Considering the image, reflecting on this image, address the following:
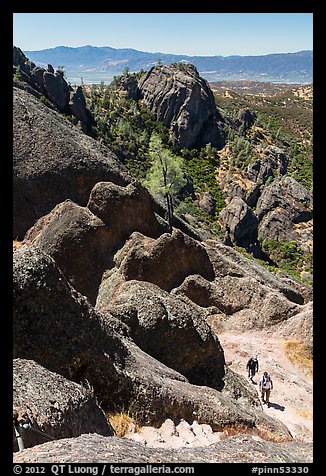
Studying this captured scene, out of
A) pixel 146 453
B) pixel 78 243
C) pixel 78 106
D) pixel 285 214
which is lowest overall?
pixel 285 214

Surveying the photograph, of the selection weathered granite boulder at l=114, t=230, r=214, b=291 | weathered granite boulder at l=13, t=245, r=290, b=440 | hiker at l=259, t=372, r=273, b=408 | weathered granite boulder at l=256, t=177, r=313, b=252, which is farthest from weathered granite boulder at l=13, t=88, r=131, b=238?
weathered granite boulder at l=256, t=177, r=313, b=252

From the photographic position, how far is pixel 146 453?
6.96 metres

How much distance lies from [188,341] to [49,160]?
15841mm

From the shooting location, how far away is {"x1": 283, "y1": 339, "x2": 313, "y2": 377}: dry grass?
23.5 meters

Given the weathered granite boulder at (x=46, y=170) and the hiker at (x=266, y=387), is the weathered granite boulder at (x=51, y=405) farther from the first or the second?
the weathered granite boulder at (x=46, y=170)

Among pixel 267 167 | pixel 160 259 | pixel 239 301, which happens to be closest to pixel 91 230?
pixel 160 259

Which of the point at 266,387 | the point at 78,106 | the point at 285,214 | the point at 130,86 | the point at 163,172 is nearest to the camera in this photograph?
the point at 266,387

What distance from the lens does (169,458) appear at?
6.91 metres

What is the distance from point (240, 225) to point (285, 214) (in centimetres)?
1710

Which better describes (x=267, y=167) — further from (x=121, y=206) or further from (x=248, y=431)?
(x=248, y=431)

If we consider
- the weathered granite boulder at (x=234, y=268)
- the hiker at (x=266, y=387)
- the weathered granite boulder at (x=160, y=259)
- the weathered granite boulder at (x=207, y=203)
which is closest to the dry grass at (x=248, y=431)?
the hiker at (x=266, y=387)

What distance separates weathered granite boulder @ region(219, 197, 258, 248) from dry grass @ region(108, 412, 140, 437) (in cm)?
7162

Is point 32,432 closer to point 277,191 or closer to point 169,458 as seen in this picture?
point 169,458

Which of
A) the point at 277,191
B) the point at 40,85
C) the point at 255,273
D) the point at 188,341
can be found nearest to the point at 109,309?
the point at 188,341
